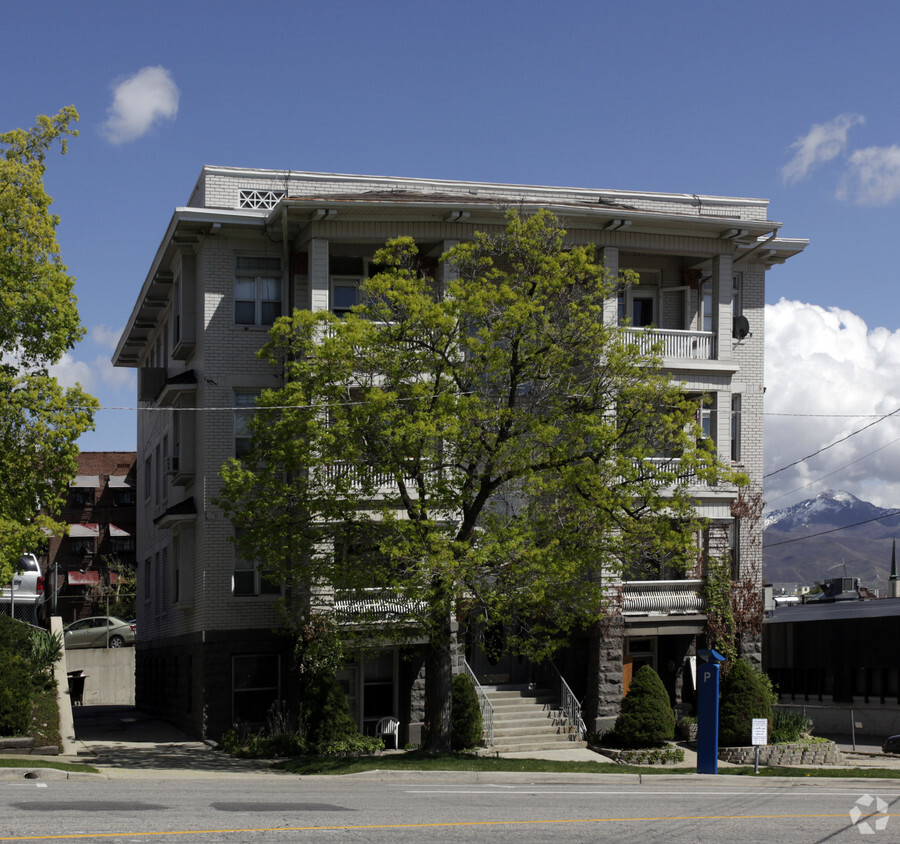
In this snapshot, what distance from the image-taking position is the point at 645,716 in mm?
28719

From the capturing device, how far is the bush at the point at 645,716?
94.1ft

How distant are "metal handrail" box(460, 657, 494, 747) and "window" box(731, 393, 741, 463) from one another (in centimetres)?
993

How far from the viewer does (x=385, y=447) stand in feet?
80.9

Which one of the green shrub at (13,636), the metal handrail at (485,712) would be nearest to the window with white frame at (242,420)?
the green shrub at (13,636)

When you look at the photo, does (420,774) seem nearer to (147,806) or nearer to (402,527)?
(402,527)

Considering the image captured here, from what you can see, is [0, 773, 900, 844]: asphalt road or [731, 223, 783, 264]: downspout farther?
[731, 223, 783, 264]: downspout

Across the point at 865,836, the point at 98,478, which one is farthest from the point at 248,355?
the point at 98,478

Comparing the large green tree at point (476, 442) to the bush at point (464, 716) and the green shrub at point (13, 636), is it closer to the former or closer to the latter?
the bush at point (464, 716)

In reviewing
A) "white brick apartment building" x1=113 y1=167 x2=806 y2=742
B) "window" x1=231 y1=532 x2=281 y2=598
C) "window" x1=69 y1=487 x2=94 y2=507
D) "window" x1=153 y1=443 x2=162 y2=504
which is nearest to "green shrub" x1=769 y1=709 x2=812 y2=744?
"white brick apartment building" x1=113 y1=167 x2=806 y2=742

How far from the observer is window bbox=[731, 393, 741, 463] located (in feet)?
113

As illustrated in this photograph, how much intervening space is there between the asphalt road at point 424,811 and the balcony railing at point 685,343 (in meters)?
13.6

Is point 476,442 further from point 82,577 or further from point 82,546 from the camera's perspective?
point 82,546

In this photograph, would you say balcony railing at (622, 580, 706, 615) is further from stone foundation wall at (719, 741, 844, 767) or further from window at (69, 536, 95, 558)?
window at (69, 536, 95, 558)

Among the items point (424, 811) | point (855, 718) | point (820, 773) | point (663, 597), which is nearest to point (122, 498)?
point (855, 718)
